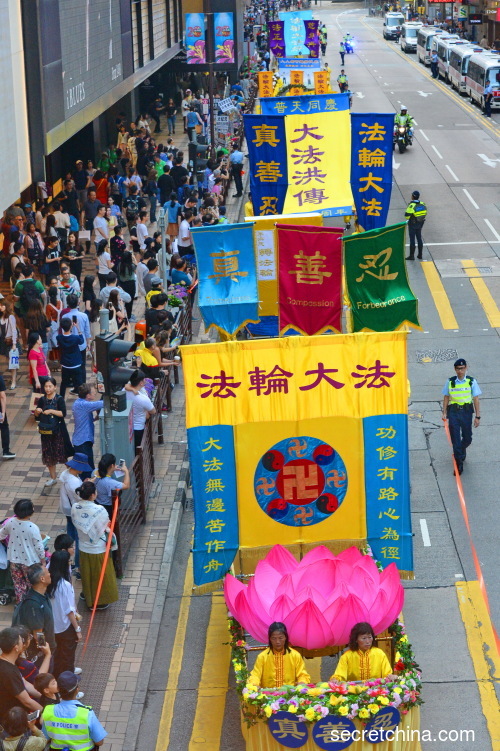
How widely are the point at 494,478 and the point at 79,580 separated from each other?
5638mm

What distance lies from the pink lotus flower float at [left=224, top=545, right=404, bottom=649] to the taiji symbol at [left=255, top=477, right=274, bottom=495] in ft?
1.74

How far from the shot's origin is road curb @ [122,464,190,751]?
10.1 metres

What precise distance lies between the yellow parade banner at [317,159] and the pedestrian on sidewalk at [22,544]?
11.5 metres

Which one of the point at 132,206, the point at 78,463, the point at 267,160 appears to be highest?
the point at 267,160

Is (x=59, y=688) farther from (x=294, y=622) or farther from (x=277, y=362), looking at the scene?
(x=277, y=362)

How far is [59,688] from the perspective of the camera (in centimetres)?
836

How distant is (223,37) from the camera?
43.4 m

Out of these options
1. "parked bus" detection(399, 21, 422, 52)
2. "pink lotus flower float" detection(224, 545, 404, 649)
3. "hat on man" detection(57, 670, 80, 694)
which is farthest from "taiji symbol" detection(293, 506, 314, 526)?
"parked bus" detection(399, 21, 422, 52)

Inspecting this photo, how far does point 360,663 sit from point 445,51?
56.6m

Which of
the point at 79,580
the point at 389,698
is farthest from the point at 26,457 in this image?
the point at 389,698

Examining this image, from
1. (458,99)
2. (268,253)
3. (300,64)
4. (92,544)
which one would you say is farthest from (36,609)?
(458,99)

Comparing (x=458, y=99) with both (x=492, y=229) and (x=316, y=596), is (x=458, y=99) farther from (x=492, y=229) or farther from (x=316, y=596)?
(x=316, y=596)

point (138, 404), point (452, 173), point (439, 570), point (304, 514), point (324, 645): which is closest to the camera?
point (324, 645)

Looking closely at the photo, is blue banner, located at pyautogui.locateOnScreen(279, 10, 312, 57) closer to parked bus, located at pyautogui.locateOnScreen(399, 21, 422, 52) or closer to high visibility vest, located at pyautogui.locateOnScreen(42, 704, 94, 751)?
parked bus, located at pyautogui.locateOnScreen(399, 21, 422, 52)
